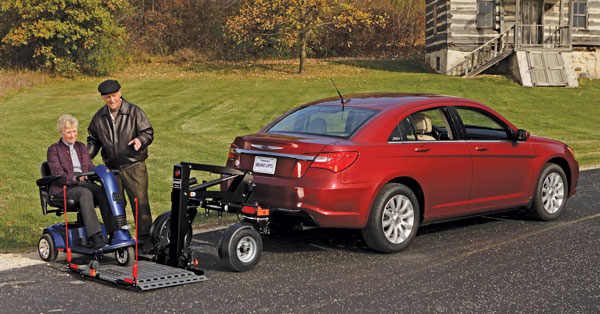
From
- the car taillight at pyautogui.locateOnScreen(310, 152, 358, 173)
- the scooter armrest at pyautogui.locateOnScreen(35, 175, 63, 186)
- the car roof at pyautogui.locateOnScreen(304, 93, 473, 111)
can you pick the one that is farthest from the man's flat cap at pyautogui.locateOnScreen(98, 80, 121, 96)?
the car roof at pyautogui.locateOnScreen(304, 93, 473, 111)

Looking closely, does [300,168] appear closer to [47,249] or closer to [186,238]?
[186,238]

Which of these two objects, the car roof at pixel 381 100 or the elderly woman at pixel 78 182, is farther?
the car roof at pixel 381 100

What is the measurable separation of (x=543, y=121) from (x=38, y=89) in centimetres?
1974

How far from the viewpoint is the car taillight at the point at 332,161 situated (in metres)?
7.10

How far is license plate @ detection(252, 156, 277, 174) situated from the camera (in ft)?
24.3

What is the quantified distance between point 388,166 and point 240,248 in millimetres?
1671

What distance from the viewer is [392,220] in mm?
7512

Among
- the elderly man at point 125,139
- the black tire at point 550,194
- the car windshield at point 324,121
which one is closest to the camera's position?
the elderly man at point 125,139

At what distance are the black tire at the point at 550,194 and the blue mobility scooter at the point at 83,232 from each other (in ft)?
16.2

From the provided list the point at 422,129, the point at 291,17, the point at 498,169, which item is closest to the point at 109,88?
the point at 422,129

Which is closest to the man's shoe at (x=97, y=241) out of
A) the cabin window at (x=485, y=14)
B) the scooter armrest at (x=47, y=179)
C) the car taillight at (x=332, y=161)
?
the scooter armrest at (x=47, y=179)

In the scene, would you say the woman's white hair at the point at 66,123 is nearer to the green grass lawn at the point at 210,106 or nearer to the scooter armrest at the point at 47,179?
the scooter armrest at the point at 47,179

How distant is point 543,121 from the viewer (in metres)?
23.8

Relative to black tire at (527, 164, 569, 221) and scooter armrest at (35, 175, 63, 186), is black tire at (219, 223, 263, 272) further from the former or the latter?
black tire at (527, 164, 569, 221)
